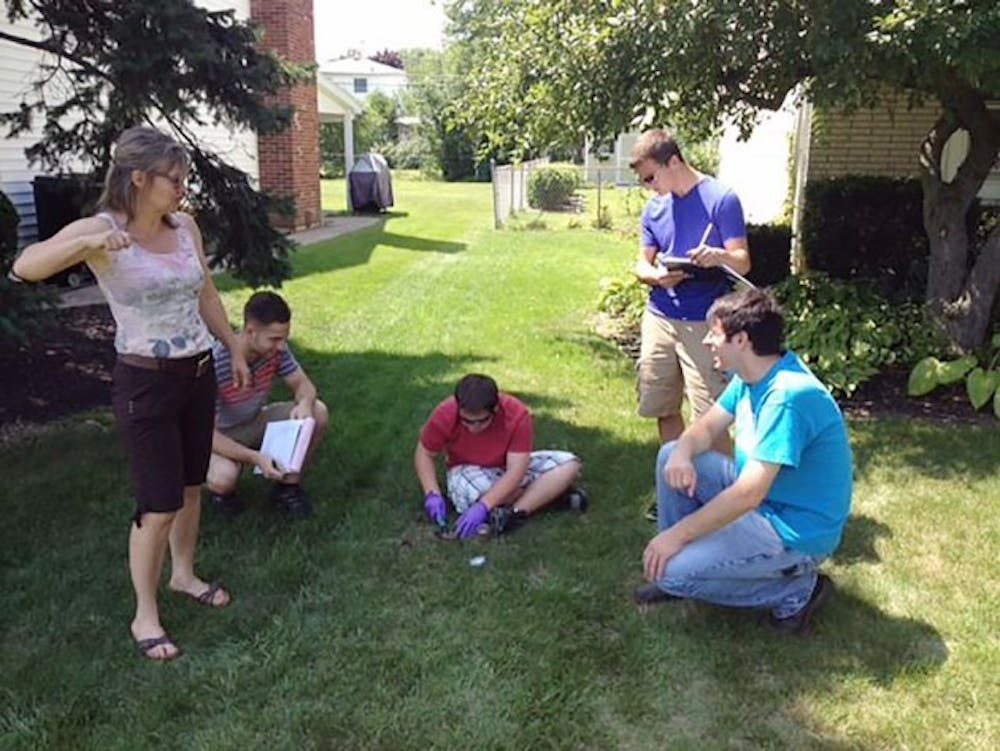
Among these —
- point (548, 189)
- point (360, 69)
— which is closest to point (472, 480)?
point (548, 189)

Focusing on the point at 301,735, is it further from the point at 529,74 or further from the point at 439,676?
the point at 529,74

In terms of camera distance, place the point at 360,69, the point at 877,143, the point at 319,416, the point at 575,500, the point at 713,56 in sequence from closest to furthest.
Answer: the point at 575,500 → the point at 319,416 → the point at 713,56 → the point at 877,143 → the point at 360,69

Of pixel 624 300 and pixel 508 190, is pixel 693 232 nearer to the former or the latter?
pixel 624 300

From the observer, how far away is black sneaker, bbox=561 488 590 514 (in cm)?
409

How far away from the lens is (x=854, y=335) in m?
6.23

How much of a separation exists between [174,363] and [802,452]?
6.37 ft

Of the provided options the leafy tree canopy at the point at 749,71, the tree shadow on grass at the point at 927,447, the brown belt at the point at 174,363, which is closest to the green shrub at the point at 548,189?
the leafy tree canopy at the point at 749,71

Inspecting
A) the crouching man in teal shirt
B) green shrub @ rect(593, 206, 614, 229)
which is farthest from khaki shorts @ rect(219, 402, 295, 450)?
green shrub @ rect(593, 206, 614, 229)

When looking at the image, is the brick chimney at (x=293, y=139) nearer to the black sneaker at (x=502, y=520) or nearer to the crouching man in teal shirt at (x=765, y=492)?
the black sneaker at (x=502, y=520)

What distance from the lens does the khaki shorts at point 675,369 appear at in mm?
3795

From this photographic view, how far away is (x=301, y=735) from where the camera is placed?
8.38ft

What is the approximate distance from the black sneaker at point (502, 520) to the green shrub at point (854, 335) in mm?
2830

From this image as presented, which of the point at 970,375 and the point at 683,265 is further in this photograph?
the point at 970,375

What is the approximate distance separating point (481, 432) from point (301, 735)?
1624 millimetres
